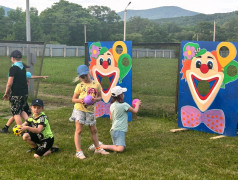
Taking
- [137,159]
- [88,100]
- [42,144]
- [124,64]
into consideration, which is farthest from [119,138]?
[124,64]

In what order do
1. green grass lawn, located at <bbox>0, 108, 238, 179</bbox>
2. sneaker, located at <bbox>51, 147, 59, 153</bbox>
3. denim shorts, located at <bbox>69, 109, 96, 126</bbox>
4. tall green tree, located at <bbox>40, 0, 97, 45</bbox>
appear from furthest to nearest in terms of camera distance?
1. tall green tree, located at <bbox>40, 0, 97, 45</bbox>
2. sneaker, located at <bbox>51, 147, 59, 153</bbox>
3. denim shorts, located at <bbox>69, 109, 96, 126</bbox>
4. green grass lawn, located at <bbox>0, 108, 238, 179</bbox>

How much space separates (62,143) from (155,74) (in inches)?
195

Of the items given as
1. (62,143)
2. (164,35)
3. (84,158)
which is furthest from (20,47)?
(164,35)

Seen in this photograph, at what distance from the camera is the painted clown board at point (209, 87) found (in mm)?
6855

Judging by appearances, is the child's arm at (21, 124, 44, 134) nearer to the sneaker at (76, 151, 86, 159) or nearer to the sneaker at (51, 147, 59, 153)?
the sneaker at (51, 147, 59, 153)

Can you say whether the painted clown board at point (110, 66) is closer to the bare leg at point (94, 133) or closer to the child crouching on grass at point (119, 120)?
the child crouching on grass at point (119, 120)

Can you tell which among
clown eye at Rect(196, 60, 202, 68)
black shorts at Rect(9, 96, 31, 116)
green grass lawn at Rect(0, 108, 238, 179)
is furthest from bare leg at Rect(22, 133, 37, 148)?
clown eye at Rect(196, 60, 202, 68)

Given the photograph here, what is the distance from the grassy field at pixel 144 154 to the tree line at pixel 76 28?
64.7 meters

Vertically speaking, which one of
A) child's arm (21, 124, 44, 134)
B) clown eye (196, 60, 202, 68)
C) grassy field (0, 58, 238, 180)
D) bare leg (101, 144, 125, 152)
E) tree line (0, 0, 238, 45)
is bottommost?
grassy field (0, 58, 238, 180)

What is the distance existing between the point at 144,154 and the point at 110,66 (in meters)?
3.63

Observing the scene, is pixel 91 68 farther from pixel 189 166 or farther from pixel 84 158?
pixel 189 166

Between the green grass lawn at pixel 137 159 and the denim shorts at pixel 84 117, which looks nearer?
the green grass lawn at pixel 137 159

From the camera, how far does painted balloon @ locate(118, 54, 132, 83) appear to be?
834 centimetres

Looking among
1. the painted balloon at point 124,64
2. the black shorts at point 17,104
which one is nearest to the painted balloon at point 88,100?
the black shorts at point 17,104
